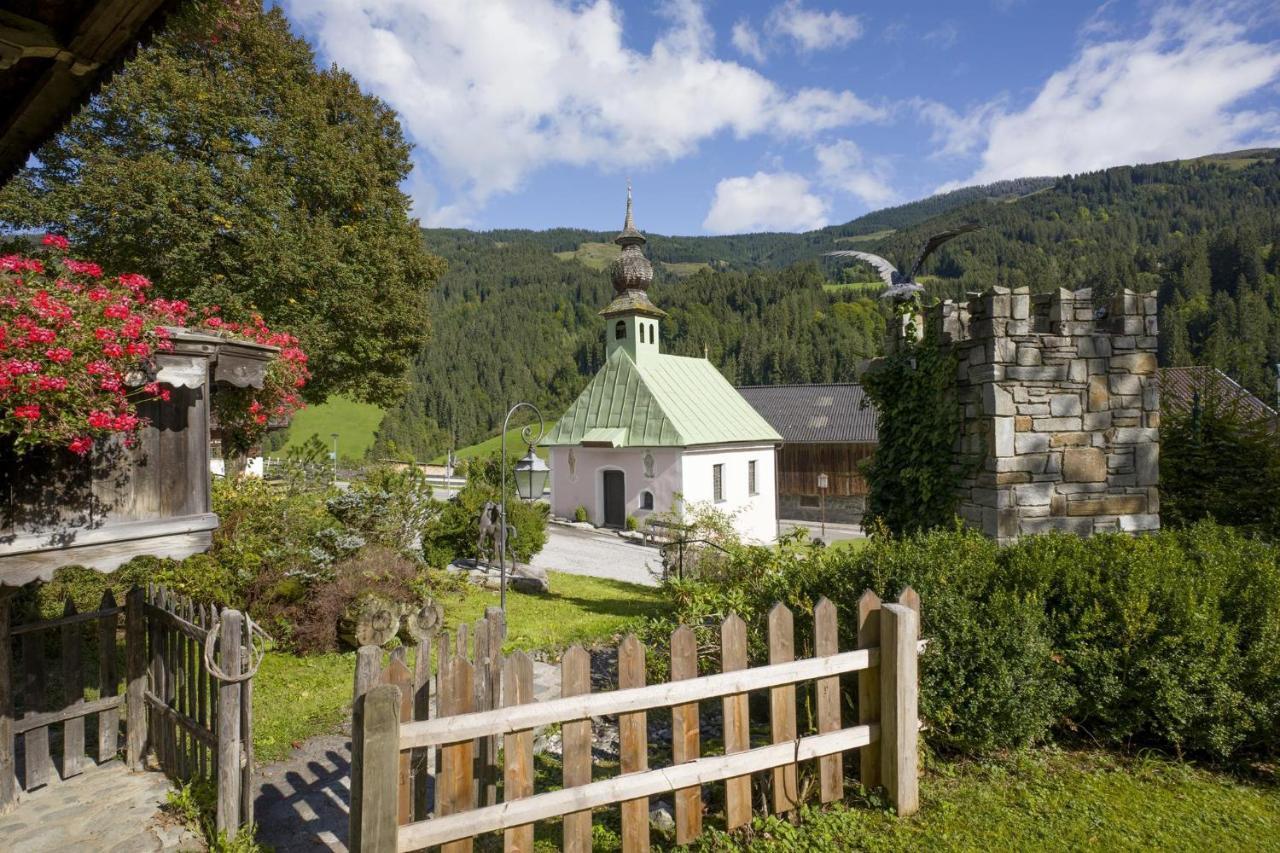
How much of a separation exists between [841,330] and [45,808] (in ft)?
250

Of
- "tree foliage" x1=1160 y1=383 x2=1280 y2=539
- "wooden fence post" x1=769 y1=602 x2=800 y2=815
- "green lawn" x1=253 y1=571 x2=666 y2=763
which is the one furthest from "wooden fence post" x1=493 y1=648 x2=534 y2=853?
"tree foliage" x1=1160 y1=383 x2=1280 y2=539

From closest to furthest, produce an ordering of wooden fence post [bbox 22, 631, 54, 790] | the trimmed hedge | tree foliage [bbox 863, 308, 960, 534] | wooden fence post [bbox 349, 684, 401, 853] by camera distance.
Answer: wooden fence post [bbox 349, 684, 401, 853] < the trimmed hedge < wooden fence post [bbox 22, 631, 54, 790] < tree foliage [bbox 863, 308, 960, 534]

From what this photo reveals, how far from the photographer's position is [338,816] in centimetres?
467

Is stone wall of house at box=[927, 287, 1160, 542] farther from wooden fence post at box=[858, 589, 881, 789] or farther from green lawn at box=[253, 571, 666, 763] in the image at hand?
green lawn at box=[253, 571, 666, 763]

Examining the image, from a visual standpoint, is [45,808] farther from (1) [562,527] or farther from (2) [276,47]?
(1) [562,527]

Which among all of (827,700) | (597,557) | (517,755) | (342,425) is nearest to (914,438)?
(827,700)

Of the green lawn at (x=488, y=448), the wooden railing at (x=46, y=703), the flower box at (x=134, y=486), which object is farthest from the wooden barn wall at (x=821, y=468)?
the flower box at (x=134, y=486)

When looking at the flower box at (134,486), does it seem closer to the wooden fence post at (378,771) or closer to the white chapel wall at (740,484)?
the wooden fence post at (378,771)

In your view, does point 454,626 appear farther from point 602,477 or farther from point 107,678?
point 602,477

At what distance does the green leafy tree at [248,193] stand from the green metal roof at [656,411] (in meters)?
9.97

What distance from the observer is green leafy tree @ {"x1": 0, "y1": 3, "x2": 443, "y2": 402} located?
41.7 feet

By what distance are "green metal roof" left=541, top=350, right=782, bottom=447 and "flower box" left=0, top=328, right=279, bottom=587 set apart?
1933 cm

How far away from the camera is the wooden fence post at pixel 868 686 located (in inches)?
162

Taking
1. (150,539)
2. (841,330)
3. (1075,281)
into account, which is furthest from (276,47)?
(1075,281)
